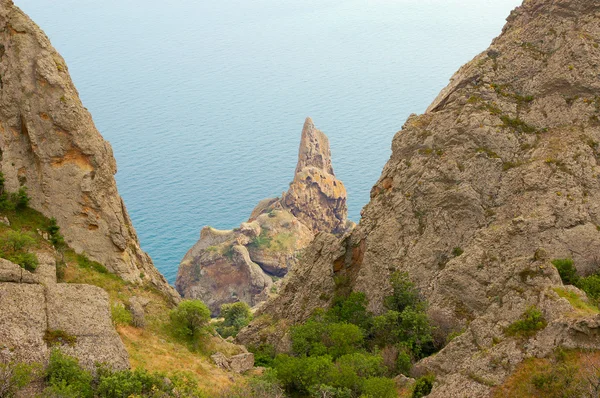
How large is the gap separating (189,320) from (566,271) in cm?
2928

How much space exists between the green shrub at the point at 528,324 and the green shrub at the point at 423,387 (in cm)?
575

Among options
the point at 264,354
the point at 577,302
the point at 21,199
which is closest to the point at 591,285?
the point at 577,302

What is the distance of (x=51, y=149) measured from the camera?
51.6m

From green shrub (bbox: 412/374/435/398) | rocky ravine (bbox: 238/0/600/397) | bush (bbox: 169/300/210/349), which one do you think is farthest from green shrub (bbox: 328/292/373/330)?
green shrub (bbox: 412/374/435/398)

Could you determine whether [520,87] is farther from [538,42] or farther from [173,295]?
[173,295]

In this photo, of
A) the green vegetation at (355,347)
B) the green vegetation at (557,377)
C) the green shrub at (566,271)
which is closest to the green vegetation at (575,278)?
the green shrub at (566,271)

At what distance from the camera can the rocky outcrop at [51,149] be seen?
51.7m

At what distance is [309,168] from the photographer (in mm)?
157125

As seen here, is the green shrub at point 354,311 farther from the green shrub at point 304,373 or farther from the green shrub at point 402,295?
the green shrub at point 304,373

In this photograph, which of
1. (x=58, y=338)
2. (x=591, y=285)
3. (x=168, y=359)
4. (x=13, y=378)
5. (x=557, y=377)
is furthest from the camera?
(x=591, y=285)

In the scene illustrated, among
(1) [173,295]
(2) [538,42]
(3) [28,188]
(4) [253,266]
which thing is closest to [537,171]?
(2) [538,42]

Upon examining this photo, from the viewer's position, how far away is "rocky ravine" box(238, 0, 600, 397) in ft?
178

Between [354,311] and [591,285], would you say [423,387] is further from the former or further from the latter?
[354,311]

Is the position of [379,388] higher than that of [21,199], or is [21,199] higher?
[21,199]
